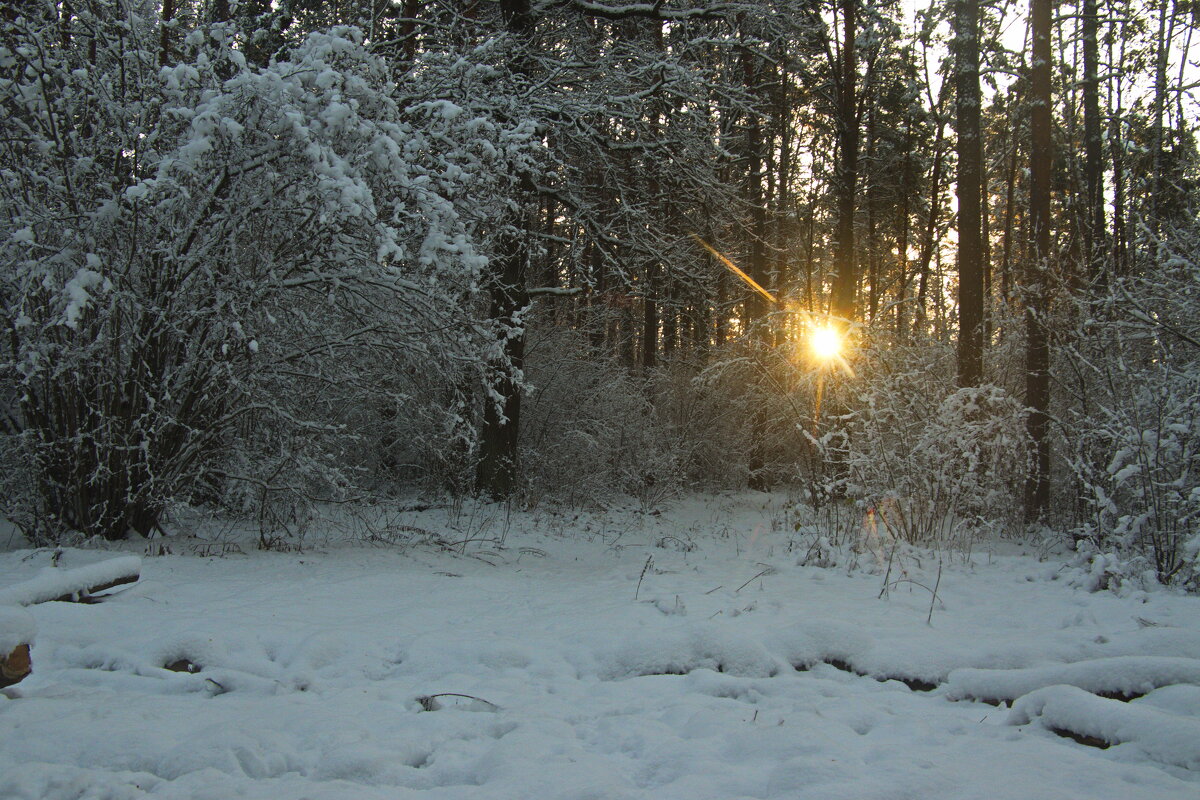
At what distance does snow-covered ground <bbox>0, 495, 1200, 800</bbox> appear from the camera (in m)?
2.28

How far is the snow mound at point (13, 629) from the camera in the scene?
7.94 feet

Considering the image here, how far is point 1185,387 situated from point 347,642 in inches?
274

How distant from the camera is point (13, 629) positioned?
2.44m

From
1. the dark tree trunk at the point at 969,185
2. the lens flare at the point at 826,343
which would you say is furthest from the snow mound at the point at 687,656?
the dark tree trunk at the point at 969,185

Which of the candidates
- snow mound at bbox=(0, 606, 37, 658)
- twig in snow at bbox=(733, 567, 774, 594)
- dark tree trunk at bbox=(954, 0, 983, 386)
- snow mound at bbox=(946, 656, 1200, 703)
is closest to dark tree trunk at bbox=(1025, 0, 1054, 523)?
dark tree trunk at bbox=(954, 0, 983, 386)

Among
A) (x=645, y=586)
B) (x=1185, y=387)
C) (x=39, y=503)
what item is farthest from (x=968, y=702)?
(x=39, y=503)

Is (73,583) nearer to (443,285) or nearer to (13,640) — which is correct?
(13,640)

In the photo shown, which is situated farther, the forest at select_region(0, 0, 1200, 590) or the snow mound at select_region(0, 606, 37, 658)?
the forest at select_region(0, 0, 1200, 590)

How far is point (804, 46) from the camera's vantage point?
45.9ft

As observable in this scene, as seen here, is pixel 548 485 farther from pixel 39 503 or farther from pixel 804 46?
pixel 804 46

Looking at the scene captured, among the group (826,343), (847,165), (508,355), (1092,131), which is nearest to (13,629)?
(508,355)

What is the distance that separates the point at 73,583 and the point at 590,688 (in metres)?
2.63

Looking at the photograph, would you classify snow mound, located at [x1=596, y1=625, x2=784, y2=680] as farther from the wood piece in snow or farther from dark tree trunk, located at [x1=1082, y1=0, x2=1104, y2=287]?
dark tree trunk, located at [x1=1082, y1=0, x2=1104, y2=287]

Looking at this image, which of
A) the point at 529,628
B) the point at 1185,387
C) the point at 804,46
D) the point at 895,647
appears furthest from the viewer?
the point at 804,46
